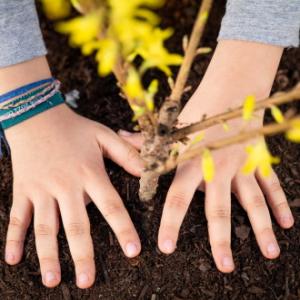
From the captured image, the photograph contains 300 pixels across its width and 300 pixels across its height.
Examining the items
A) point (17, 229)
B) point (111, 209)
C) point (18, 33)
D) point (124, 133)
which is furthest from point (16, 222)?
point (18, 33)

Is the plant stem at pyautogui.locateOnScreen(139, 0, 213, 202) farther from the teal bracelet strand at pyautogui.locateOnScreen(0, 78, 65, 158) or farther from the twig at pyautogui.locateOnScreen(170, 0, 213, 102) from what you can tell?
the teal bracelet strand at pyautogui.locateOnScreen(0, 78, 65, 158)

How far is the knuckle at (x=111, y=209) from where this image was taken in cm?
100

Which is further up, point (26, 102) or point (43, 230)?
point (26, 102)

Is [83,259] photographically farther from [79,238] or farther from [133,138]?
[133,138]

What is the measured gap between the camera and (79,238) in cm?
97

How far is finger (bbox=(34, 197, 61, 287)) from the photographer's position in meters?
0.98

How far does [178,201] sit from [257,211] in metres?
0.21

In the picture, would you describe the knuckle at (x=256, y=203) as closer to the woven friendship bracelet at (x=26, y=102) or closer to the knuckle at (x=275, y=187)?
the knuckle at (x=275, y=187)

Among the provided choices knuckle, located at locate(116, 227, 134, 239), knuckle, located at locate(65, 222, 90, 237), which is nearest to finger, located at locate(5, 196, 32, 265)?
knuckle, located at locate(65, 222, 90, 237)

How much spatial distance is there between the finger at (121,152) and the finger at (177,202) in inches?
4.4

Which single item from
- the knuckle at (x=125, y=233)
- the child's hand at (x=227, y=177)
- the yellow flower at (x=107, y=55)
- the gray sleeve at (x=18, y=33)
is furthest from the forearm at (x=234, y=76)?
the yellow flower at (x=107, y=55)

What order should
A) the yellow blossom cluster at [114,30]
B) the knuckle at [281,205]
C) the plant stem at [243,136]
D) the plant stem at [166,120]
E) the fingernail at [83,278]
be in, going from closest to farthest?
the yellow blossom cluster at [114,30]
the plant stem at [243,136]
the plant stem at [166,120]
the fingernail at [83,278]
the knuckle at [281,205]

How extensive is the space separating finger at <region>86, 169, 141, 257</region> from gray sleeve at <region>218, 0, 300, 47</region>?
0.51 m

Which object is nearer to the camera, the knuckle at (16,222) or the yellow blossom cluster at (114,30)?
the yellow blossom cluster at (114,30)
